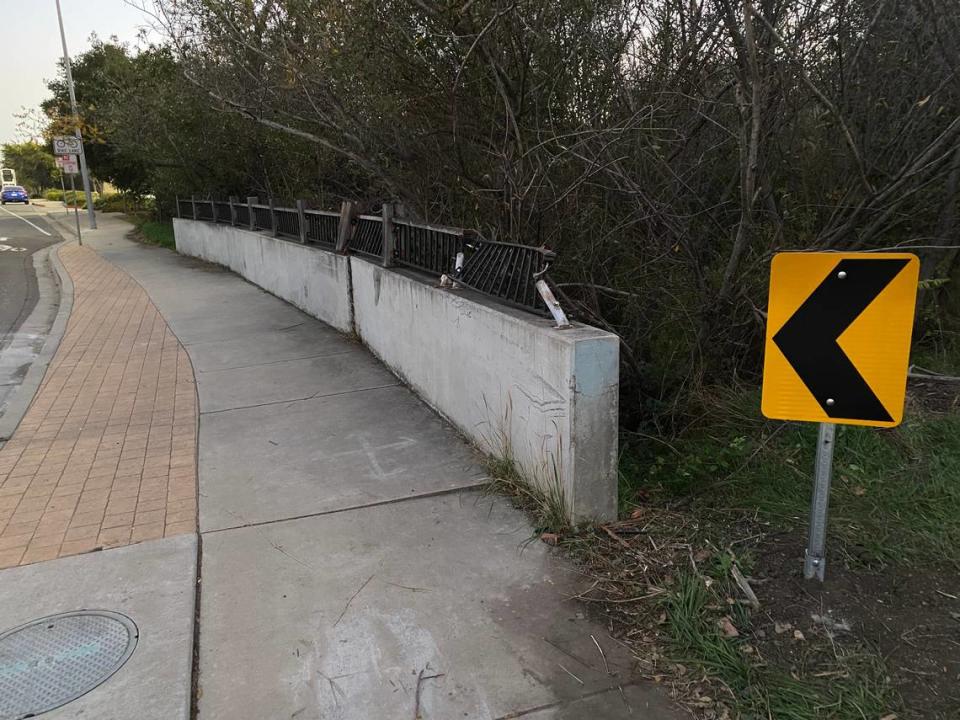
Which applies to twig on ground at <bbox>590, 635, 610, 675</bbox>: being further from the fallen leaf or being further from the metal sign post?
the metal sign post

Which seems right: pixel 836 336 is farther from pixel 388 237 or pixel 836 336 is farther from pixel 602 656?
pixel 388 237

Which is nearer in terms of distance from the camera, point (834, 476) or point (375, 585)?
point (375, 585)

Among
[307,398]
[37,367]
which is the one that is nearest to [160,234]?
[37,367]

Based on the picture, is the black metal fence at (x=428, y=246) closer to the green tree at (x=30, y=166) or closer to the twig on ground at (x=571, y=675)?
the twig on ground at (x=571, y=675)

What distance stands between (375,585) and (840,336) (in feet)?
7.14

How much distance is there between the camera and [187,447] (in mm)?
4957

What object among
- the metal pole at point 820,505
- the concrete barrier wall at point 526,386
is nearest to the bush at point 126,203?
the concrete barrier wall at point 526,386

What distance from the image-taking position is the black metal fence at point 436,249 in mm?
4348

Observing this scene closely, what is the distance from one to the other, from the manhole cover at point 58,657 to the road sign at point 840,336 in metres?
2.74

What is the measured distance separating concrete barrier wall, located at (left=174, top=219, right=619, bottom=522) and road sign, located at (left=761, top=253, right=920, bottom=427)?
857 mm

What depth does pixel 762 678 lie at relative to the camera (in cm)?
256

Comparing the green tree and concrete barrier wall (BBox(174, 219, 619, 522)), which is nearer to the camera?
concrete barrier wall (BBox(174, 219, 619, 522))

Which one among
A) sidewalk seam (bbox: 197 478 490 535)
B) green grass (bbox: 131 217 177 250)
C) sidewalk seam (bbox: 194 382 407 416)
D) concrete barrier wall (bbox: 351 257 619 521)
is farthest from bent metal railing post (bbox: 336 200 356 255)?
green grass (bbox: 131 217 177 250)

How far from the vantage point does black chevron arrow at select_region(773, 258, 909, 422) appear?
2.63 m
